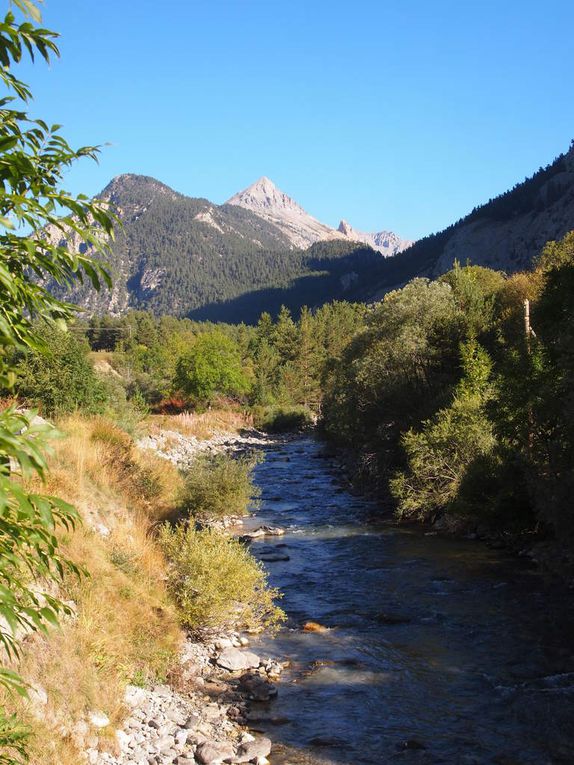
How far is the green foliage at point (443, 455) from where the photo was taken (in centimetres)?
2297

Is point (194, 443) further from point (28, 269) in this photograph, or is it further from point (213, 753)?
point (28, 269)

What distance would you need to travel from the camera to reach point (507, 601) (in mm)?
15359

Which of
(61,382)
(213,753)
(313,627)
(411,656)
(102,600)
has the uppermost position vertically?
(61,382)

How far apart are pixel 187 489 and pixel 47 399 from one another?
624cm

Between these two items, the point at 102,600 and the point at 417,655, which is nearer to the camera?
the point at 102,600

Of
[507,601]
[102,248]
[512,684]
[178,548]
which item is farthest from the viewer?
[507,601]

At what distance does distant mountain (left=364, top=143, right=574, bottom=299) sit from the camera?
123 metres

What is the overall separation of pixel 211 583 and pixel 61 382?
13.0 m

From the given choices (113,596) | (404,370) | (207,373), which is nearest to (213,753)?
(113,596)

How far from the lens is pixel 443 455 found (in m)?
23.6

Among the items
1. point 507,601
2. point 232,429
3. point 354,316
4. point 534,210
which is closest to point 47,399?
point 507,601

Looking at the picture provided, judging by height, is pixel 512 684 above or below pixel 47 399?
below

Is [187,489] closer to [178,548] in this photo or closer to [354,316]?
[178,548]

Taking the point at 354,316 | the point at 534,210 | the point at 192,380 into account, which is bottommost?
the point at 192,380
